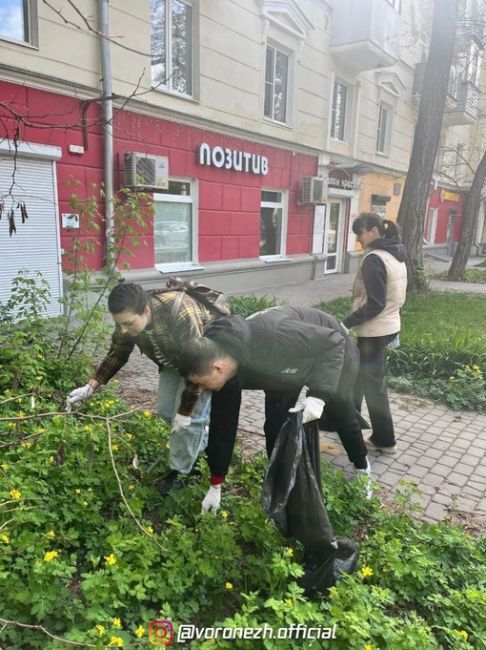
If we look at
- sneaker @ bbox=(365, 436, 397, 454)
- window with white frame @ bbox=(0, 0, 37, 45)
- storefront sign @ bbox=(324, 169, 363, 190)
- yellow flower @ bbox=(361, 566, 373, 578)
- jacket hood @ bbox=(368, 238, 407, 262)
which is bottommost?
sneaker @ bbox=(365, 436, 397, 454)

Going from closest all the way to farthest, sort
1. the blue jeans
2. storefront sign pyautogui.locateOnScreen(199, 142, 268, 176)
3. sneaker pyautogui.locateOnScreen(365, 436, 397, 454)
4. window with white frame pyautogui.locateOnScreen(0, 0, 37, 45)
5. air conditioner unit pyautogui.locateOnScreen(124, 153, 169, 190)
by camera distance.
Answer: the blue jeans < sneaker pyautogui.locateOnScreen(365, 436, 397, 454) < window with white frame pyautogui.locateOnScreen(0, 0, 37, 45) < air conditioner unit pyautogui.locateOnScreen(124, 153, 169, 190) < storefront sign pyautogui.locateOnScreen(199, 142, 268, 176)

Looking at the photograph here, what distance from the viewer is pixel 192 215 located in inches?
368

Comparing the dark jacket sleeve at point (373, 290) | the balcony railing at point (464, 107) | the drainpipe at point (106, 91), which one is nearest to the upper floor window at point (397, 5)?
the balcony railing at point (464, 107)

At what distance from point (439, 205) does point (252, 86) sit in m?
15.1

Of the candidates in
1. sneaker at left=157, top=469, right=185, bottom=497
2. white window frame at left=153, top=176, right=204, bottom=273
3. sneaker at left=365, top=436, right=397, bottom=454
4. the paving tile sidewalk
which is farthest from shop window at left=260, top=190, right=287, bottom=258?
sneaker at left=157, top=469, right=185, bottom=497

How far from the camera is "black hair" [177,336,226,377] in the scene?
2.00 meters

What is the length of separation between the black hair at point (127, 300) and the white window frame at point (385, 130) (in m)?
14.8

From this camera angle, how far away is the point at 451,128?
870 inches

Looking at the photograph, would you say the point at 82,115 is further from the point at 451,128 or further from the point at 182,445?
the point at 451,128

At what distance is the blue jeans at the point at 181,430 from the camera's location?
279 cm

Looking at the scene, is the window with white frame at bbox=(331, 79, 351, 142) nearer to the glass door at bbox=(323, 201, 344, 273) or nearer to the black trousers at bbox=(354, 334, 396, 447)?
the glass door at bbox=(323, 201, 344, 273)

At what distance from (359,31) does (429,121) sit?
13.3 feet

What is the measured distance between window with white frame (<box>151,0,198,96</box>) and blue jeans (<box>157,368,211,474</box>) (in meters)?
6.80

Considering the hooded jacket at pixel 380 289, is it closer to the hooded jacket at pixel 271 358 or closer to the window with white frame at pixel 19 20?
the hooded jacket at pixel 271 358
